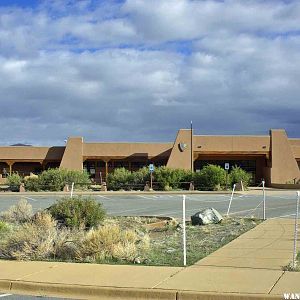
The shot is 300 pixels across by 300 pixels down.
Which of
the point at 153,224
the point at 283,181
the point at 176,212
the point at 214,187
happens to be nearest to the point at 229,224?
the point at 153,224

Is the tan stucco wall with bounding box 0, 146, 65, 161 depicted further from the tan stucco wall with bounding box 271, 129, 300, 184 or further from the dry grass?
the dry grass

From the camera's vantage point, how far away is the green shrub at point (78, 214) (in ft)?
54.5

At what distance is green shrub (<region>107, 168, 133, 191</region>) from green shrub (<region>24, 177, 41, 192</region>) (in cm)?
594

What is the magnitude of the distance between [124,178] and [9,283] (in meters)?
38.5

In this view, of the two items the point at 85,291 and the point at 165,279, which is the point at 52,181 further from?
the point at 85,291

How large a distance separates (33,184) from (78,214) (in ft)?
102

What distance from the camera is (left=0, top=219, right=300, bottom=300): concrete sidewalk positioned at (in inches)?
341

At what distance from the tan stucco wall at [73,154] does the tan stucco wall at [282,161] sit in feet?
62.3

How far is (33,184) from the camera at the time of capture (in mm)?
47031

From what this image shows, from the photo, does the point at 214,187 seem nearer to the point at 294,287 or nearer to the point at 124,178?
the point at 124,178

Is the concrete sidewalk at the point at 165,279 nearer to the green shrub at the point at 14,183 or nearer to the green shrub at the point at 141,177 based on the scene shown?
the green shrub at the point at 141,177

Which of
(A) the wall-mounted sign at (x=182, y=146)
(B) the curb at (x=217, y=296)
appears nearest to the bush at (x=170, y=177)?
(A) the wall-mounted sign at (x=182, y=146)

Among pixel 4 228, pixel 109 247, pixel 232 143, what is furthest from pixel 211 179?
pixel 109 247

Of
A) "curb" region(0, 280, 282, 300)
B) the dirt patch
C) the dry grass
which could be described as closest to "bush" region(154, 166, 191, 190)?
the dirt patch
